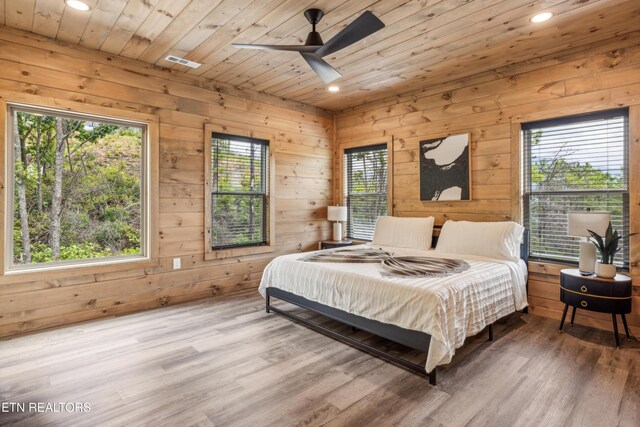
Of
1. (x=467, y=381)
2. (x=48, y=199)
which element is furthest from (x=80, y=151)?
(x=467, y=381)

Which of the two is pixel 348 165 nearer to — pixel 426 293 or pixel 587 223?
pixel 587 223

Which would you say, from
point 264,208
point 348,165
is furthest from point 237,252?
point 348,165

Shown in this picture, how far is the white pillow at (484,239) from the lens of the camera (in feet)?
11.1

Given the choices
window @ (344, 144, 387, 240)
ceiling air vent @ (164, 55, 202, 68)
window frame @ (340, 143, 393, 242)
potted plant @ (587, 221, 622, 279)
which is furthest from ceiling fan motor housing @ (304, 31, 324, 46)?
potted plant @ (587, 221, 622, 279)

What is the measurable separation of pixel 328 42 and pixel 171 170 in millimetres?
2292

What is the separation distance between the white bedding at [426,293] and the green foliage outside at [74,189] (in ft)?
5.78

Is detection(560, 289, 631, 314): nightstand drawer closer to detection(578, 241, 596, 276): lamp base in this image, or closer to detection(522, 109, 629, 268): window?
detection(578, 241, 596, 276): lamp base

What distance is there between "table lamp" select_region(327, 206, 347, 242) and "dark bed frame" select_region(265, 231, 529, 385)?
6.12 feet

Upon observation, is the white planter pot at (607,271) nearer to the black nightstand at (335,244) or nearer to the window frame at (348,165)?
the window frame at (348,165)

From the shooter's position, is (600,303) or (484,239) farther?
(484,239)

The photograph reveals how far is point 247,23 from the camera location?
288cm

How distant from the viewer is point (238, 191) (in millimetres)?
4539

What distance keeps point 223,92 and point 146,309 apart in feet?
8.90

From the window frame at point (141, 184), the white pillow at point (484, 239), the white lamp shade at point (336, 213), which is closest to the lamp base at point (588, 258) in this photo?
the white pillow at point (484, 239)
